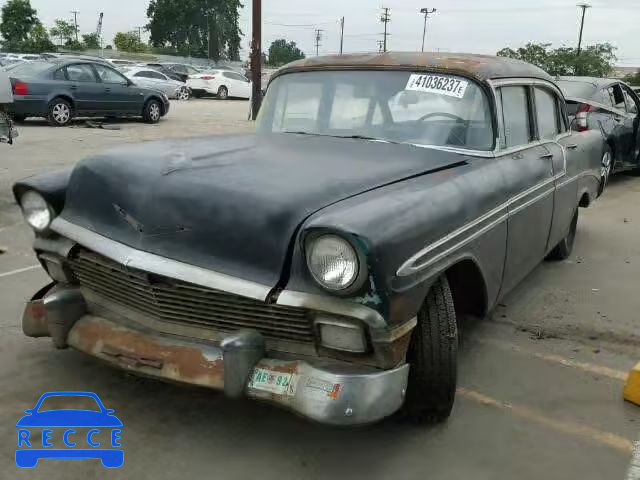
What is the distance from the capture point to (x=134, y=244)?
265cm

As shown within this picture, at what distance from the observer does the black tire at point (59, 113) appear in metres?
13.3

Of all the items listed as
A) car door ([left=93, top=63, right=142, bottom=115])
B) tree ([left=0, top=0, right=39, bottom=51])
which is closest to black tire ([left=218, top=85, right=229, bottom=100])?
car door ([left=93, top=63, right=142, bottom=115])

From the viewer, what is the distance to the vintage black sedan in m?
2.34

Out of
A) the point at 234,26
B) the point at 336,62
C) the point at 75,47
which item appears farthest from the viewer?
the point at 234,26

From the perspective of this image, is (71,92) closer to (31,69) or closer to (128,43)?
(31,69)

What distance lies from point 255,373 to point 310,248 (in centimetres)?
53

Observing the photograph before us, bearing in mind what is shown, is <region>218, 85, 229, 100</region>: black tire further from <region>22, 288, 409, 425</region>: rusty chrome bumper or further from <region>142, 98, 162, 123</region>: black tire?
<region>22, 288, 409, 425</region>: rusty chrome bumper

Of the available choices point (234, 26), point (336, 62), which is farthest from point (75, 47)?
point (336, 62)

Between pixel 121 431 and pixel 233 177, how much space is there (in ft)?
3.82

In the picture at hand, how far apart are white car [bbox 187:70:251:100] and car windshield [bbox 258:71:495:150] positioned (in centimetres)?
2392

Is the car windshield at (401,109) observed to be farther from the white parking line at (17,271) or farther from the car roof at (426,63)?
the white parking line at (17,271)

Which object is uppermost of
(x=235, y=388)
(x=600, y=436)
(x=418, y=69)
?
(x=418, y=69)

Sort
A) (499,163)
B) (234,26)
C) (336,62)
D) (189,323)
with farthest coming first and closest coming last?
(234,26), (336,62), (499,163), (189,323)

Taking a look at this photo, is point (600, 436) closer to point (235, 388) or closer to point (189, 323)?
point (235, 388)
